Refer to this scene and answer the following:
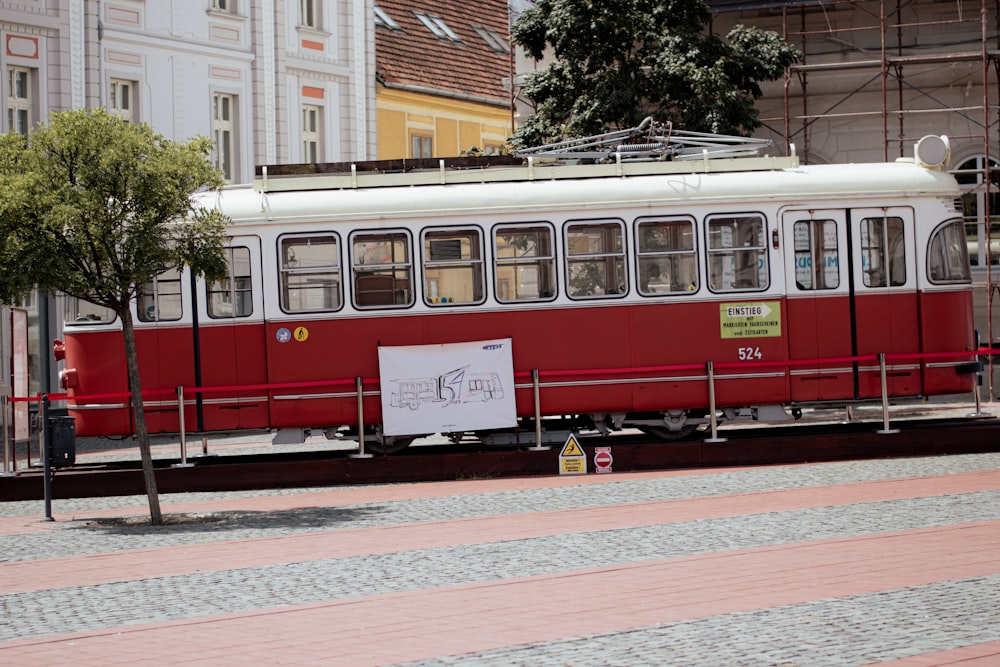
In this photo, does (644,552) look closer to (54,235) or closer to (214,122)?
(54,235)

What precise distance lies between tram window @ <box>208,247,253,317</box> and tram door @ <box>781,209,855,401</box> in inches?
262

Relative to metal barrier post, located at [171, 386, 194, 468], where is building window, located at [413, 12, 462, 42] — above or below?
above

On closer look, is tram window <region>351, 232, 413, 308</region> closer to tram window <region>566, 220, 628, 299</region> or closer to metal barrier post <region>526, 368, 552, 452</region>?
metal barrier post <region>526, 368, 552, 452</region>

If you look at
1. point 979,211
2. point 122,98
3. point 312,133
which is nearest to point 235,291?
point 979,211

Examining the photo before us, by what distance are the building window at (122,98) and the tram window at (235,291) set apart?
55.0ft

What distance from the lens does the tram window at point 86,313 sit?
1853 cm

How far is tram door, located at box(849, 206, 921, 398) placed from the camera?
18844mm

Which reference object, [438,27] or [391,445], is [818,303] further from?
[438,27]

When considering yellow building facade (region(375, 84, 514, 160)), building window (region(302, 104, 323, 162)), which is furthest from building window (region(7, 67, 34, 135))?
yellow building facade (region(375, 84, 514, 160))

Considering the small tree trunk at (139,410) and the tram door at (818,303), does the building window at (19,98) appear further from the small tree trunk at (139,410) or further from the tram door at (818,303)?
the tram door at (818,303)

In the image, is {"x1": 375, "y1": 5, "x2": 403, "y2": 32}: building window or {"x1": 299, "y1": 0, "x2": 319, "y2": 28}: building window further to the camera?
{"x1": 375, "y1": 5, "x2": 403, "y2": 32}: building window

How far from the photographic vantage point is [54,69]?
107 ft

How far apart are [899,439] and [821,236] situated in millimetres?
2690

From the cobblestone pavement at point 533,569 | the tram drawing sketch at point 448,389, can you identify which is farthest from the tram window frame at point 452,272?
the cobblestone pavement at point 533,569
